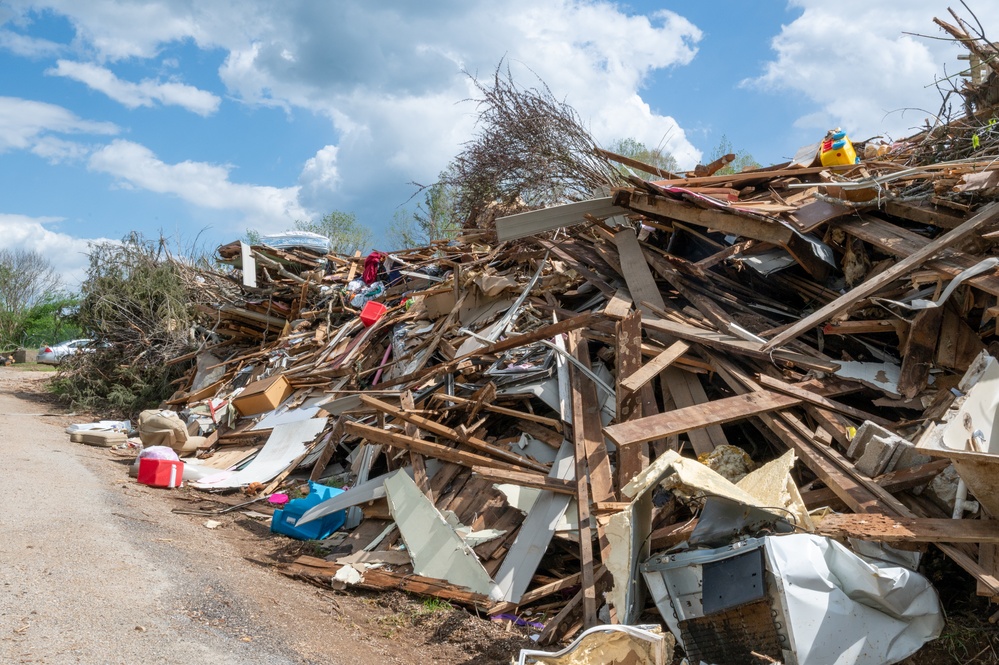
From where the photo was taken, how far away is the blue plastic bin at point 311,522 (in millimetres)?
6434

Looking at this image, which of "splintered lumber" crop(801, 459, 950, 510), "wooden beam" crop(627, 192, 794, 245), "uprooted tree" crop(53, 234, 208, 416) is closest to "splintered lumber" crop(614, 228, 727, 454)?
"wooden beam" crop(627, 192, 794, 245)

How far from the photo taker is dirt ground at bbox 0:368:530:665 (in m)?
3.97

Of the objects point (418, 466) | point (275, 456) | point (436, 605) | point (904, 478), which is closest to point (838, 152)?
point (904, 478)

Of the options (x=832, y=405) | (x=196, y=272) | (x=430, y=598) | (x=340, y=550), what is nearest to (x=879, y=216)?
(x=832, y=405)

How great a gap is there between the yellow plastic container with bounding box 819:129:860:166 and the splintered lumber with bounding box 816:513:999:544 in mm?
4676

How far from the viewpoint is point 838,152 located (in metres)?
7.63

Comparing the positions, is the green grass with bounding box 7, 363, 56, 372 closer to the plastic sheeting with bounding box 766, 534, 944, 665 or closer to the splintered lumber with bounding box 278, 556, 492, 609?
the splintered lumber with bounding box 278, 556, 492, 609

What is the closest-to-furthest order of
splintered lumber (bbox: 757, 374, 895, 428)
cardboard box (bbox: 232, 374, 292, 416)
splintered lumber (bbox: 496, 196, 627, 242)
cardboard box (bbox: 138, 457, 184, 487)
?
splintered lumber (bbox: 757, 374, 895, 428) → splintered lumber (bbox: 496, 196, 627, 242) → cardboard box (bbox: 138, 457, 184, 487) → cardboard box (bbox: 232, 374, 292, 416)

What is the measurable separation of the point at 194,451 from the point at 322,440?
260cm

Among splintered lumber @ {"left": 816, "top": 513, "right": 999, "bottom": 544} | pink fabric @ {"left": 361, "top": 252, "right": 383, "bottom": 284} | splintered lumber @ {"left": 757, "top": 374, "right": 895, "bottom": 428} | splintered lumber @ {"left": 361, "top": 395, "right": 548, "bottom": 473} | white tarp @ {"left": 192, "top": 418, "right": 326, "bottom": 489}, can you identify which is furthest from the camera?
pink fabric @ {"left": 361, "top": 252, "right": 383, "bottom": 284}

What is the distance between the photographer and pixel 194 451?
395 inches

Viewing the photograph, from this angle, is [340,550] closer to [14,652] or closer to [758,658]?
[14,652]

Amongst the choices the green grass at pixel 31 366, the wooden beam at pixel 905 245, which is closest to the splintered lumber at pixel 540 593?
the wooden beam at pixel 905 245

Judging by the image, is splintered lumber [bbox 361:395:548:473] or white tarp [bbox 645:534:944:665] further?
splintered lumber [bbox 361:395:548:473]
